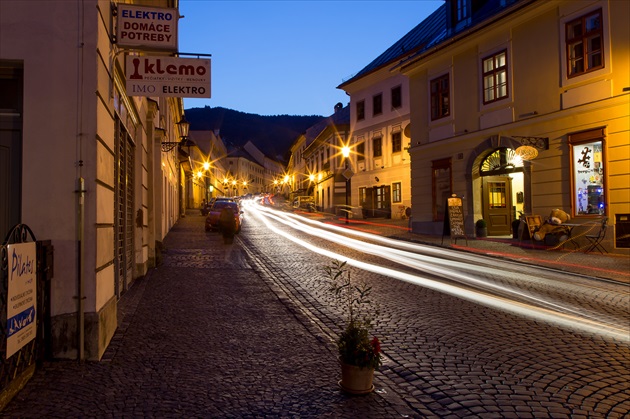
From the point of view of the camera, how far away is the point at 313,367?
5.19 m

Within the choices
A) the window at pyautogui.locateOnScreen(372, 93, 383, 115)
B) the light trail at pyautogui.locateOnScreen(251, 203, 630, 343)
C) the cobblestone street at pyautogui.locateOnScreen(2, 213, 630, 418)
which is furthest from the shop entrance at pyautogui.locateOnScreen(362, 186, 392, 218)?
the cobblestone street at pyautogui.locateOnScreen(2, 213, 630, 418)

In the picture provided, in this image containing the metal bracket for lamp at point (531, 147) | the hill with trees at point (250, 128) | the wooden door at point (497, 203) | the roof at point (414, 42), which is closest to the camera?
the metal bracket for lamp at point (531, 147)

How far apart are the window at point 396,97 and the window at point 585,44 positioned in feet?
59.4

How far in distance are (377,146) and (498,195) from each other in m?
17.2

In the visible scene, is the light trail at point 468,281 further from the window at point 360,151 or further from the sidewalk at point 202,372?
the window at point 360,151

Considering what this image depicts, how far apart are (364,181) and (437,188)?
1623 cm

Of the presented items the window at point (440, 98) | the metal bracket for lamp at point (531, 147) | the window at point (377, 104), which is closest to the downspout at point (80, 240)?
the metal bracket for lamp at point (531, 147)

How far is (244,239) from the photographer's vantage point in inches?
860

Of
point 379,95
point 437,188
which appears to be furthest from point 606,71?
point 379,95

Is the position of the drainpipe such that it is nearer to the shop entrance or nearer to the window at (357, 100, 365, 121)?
the shop entrance

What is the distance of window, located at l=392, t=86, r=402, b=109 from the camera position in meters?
34.1

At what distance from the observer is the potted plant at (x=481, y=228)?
2019 centimetres

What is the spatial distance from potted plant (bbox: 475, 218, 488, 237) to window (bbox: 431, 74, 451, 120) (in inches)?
198

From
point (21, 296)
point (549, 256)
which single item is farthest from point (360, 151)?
point (21, 296)
